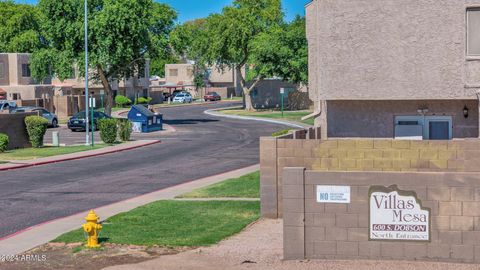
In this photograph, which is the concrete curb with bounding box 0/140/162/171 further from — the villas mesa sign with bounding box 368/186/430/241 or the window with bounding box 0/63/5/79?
the window with bounding box 0/63/5/79

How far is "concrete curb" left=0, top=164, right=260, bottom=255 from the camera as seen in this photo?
18.4 m

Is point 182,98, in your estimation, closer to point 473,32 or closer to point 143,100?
point 143,100

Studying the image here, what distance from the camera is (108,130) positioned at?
4825 cm

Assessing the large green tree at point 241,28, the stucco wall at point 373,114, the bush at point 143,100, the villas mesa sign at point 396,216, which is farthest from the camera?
the bush at point 143,100

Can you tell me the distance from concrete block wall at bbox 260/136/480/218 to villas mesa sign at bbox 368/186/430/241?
331cm

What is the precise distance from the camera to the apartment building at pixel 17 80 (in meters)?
88.9

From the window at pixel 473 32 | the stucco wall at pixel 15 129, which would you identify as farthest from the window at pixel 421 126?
the stucco wall at pixel 15 129

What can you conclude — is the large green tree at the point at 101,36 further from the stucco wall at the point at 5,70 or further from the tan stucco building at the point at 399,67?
the tan stucco building at the point at 399,67

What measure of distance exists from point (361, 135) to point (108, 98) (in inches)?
1715

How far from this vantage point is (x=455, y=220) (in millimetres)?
15711

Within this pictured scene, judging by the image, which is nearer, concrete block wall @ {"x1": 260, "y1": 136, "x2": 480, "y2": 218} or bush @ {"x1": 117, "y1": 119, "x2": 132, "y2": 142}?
concrete block wall @ {"x1": 260, "y1": 136, "x2": 480, "y2": 218}

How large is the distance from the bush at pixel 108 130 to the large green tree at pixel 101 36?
14.9 metres

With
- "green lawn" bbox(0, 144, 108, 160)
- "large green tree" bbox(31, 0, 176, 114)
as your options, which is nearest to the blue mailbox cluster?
"large green tree" bbox(31, 0, 176, 114)

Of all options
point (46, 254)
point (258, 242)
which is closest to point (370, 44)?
point (258, 242)
